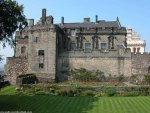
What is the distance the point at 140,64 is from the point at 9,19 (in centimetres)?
2909

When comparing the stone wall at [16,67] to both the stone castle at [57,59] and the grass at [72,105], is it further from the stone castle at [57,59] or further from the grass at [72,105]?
the grass at [72,105]

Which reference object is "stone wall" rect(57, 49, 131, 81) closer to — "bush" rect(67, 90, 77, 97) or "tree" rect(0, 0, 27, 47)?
"bush" rect(67, 90, 77, 97)

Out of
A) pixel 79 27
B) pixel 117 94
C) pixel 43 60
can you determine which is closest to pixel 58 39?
pixel 43 60

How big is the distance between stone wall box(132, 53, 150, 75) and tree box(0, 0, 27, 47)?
25.7 metres

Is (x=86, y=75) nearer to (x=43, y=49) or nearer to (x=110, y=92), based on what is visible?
(x=43, y=49)

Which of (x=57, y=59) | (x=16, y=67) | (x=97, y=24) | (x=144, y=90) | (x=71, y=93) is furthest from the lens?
(x=97, y=24)

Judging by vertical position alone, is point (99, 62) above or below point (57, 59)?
below

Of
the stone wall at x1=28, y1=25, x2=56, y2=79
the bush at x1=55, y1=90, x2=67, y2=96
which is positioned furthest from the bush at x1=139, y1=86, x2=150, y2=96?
the stone wall at x1=28, y1=25, x2=56, y2=79

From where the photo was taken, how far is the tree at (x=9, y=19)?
115 feet

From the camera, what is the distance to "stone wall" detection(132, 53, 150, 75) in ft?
193

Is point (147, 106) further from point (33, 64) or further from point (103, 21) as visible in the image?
point (103, 21)

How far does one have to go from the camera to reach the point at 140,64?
194 ft

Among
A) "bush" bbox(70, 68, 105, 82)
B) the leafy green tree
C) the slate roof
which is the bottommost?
"bush" bbox(70, 68, 105, 82)

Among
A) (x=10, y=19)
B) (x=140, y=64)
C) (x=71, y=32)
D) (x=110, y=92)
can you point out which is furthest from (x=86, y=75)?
(x=10, y=19)
